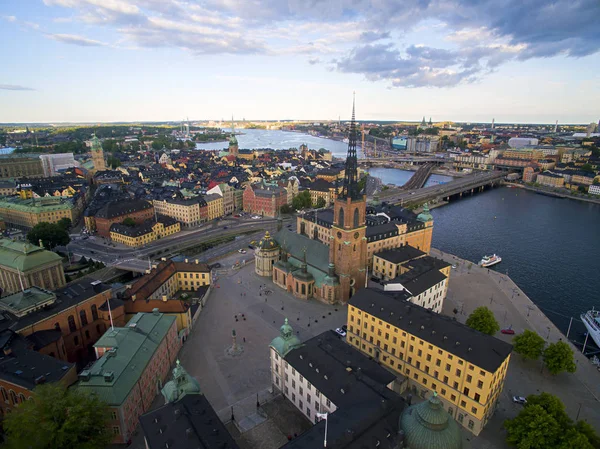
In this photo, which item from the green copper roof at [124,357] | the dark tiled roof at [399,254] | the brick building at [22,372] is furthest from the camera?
the dark tiled roof at [399,254]

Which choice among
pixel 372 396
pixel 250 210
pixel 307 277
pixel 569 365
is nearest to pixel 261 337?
pixel 307 277

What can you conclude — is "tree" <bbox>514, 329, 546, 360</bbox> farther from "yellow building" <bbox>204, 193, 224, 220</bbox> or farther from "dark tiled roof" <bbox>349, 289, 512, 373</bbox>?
"yellow building" <bbox>204, 193, 224, 220</bbox>

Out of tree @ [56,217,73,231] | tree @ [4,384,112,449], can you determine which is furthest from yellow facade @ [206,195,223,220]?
tree @ [4,384,112,449]

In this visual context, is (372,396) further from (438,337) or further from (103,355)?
(103,355)

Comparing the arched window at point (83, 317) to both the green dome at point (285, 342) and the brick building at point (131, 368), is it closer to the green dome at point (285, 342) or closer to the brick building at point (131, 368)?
the brick building at point (131, 368)

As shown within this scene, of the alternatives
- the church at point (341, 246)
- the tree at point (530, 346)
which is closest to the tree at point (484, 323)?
the tree at point (530, 346)

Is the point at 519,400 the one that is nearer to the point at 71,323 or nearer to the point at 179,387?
the point at 179,387
